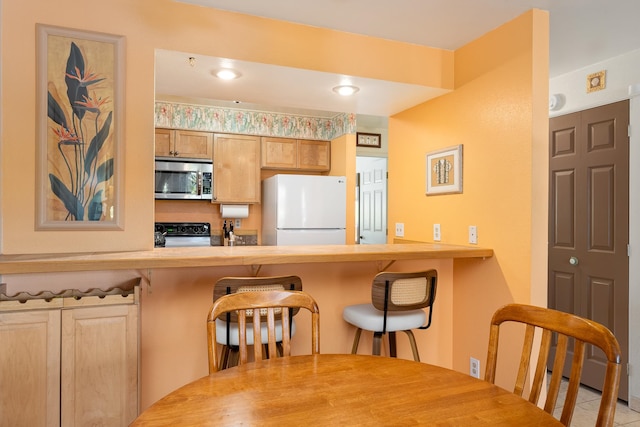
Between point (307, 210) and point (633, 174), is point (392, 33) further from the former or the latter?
point (307, 210)

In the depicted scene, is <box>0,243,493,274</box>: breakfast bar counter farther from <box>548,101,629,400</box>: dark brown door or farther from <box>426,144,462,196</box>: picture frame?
<box>548,101,629,400</box>: dark brown door

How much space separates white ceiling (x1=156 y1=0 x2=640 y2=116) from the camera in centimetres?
221

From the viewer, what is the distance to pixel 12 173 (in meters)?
1.94

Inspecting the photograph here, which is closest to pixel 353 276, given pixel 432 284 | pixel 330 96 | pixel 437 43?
pixel 432 284

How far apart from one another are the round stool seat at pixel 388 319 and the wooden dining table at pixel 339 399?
33.7 inches

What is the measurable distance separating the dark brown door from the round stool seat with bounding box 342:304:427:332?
1545 millimetres

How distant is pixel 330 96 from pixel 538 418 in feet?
7.97

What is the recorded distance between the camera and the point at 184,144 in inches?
184

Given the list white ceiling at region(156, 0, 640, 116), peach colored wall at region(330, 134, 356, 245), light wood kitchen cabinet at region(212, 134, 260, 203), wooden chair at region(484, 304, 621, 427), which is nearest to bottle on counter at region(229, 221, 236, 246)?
A: light wood kitchen cabinet at region(212, 134, 260, 203)

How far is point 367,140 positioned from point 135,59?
324 cm

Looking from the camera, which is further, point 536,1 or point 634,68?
point 634,68

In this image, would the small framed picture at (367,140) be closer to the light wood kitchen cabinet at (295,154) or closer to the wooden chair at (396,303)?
the light wood kitchen cabinet at (295,154)

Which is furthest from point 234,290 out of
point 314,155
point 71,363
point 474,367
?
point 314,155

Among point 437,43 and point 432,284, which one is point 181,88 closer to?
point 437,43
